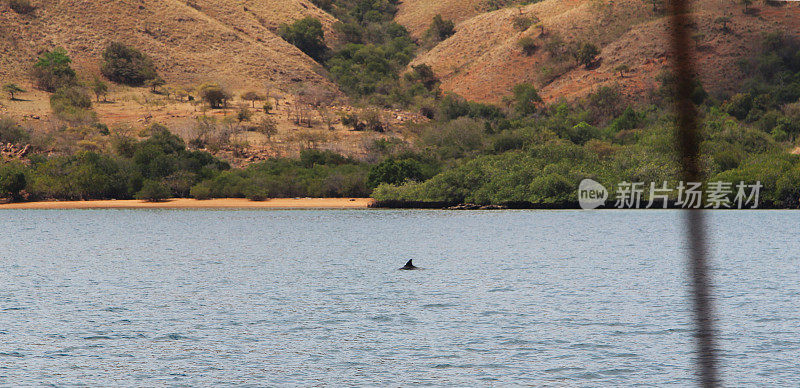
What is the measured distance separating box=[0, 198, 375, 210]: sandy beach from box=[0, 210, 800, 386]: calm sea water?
110ft

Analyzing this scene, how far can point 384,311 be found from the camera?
2898 centimetres

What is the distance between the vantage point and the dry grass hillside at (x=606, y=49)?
156750mm

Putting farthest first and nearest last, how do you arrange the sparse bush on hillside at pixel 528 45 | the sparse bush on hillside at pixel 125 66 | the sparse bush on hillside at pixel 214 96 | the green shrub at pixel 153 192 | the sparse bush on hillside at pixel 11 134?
the sparse bush on hillside at pixel 528 45
the sparse bush on hillside at pixel 125 66
the sparse bush on hillside at pixel 214 96
the sparse bush on hillside at pixel 11 134
the green shrub at pixel 153 192

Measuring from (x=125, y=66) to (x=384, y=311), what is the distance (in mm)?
137619

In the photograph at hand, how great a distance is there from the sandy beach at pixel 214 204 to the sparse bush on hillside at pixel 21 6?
75513 mm

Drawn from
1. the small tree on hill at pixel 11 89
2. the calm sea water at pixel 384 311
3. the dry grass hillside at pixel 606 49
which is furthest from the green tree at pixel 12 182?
the dry grass hillside at pixel 606 49

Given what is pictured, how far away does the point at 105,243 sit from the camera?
59156 millimetres

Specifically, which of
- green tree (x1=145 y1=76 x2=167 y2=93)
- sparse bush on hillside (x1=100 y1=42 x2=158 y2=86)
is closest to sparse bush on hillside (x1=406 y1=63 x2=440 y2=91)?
green tree (x1=145 y1=76 x2=167 y2=93)

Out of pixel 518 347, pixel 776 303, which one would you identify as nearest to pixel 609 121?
pixel 776 303

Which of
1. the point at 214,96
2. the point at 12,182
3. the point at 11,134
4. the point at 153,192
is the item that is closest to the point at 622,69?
the point at 214,96

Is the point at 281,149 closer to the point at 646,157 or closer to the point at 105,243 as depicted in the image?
the point at 646,157

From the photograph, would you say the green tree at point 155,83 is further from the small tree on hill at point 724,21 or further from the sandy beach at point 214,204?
the small tree on hill at point 724,21

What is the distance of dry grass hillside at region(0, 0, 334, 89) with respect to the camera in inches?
6147

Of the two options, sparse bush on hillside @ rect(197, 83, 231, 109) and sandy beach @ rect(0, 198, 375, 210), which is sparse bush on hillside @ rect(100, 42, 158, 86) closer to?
sparse bush on hillside @ rect(197, 83, 231, 109)
